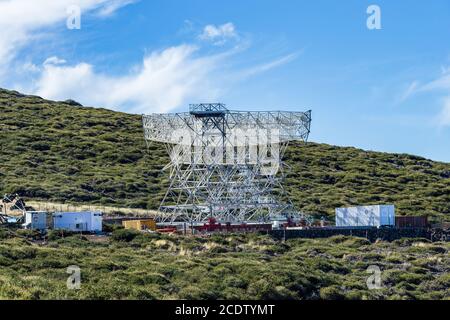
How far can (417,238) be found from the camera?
179 feet

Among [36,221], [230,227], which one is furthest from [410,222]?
[36,221]

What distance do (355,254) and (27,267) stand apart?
65.1 ft

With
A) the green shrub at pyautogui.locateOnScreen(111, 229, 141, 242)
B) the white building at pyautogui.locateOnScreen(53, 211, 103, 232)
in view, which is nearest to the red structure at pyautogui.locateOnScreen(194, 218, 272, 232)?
the white building at pyautogui.locateOnScreen(53, 211, 103, 232)

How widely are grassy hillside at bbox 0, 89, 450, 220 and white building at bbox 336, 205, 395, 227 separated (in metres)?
13.4

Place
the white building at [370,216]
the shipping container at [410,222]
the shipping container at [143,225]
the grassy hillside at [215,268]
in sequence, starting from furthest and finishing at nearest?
the shipping container at [410,222]
the white building at [370,216]
the shipping container at [143,225]
the grassy hillside at [215,268]

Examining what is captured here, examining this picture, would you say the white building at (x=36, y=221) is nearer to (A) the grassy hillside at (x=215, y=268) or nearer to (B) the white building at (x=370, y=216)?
(A) the grassy hillside at (x=215, y=268)

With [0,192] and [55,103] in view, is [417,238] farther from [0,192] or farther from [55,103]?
[55,103]

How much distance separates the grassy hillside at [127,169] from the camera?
7794cm

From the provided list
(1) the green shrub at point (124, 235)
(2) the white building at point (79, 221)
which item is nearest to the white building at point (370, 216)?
(1) the green shrub at point (124, 235)

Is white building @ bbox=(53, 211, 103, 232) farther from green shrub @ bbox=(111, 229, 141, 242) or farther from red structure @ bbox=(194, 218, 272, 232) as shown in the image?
red structure @ bbox=(194, 218, 272, 232)

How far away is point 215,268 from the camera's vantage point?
35.6 meters

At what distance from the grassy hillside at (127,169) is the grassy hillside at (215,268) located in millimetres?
27360

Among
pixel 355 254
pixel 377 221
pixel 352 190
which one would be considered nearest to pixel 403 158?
pixel 352 190

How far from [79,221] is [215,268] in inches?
730
